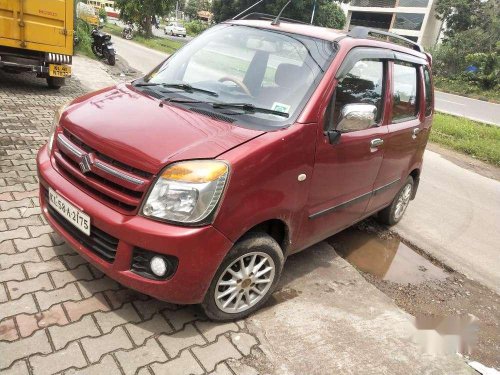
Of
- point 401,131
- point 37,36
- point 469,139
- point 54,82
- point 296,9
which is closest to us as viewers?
point 401,131

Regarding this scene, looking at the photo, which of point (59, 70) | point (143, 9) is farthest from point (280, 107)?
point (143, 9)

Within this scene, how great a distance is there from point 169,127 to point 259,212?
2.42 ft

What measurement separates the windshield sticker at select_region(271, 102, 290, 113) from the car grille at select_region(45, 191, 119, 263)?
4.30 feet

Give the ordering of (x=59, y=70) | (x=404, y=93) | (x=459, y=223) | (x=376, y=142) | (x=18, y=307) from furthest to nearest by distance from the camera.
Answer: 1. (x=59, y=70)
2. (x=459, y=223)
3. (x=404, y=93)
4. (x=376, y=142)
5. (x=18, y=307)

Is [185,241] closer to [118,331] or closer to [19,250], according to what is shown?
[118,331]

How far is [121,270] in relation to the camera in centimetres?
245

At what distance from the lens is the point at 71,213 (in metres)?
2.60

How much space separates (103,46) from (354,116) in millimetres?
13702

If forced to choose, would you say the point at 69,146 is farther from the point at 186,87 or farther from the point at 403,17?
the point at 403,17

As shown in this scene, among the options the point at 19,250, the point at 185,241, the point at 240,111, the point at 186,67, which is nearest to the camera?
the point at 185,241

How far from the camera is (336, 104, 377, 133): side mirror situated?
9.53 feet

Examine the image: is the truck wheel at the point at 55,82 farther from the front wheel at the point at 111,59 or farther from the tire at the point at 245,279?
the tire at the point at 245,279

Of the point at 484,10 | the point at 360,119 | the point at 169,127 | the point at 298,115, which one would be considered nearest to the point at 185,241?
the point at 169,127

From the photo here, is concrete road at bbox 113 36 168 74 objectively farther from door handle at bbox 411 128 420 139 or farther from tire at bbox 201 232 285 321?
tire at bbox 201 232 285 321
